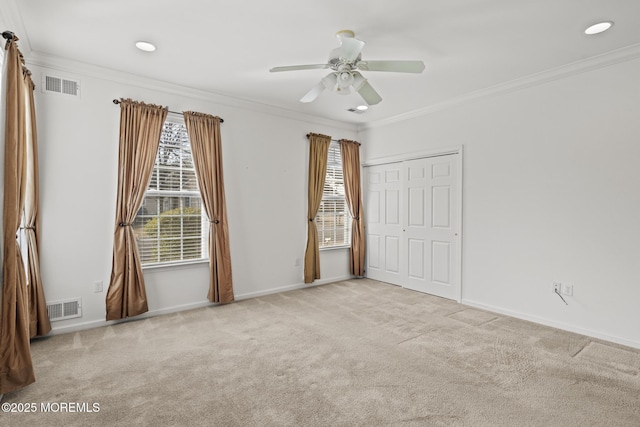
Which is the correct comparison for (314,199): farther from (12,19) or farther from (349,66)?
(12,19)

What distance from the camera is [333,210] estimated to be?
569 centimetres

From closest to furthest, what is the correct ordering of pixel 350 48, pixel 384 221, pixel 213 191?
pixel 350 48 < pixel 213 191 < pixel 384 221

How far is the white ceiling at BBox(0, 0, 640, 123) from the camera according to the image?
7.91 feet

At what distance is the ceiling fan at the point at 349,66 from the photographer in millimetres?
2534

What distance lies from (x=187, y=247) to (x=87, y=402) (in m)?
2.11

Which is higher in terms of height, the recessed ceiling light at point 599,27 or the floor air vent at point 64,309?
the recessed ceiling light at point 599,27

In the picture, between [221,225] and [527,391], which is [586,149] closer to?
[527,391]

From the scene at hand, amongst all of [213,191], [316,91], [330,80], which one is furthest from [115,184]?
[330,80]

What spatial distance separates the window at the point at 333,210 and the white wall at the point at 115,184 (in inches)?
9.5

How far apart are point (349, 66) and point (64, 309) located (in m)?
3.62

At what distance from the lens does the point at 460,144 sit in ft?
14.4

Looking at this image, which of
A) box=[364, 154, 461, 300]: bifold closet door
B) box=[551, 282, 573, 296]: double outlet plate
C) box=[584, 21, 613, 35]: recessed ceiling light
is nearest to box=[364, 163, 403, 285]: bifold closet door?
box=[364, 154, 461, 300]: bifold closet door

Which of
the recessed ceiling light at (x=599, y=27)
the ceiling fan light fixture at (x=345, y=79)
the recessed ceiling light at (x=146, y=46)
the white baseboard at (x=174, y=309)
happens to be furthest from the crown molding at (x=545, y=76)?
the recessed ceiling light at (x=146, y=46)

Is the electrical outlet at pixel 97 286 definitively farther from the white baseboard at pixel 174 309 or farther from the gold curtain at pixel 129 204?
the white baseboard at pixel 174 309
